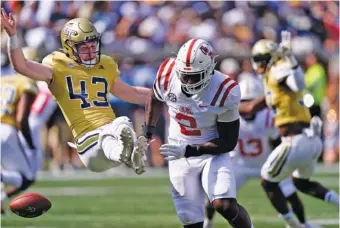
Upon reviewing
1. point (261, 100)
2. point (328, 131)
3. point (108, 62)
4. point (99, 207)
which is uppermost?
point (108, 62)

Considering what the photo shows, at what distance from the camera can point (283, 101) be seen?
31.0ft

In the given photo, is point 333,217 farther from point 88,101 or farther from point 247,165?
point 88,101

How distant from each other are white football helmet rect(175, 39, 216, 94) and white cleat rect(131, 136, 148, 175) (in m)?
0.52

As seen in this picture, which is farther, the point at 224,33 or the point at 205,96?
the point at 224,33

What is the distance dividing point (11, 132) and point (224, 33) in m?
7.94

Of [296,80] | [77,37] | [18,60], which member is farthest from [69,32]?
[296,80]

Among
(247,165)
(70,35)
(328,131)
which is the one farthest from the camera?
(328,131)

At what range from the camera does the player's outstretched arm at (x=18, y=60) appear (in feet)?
24.5

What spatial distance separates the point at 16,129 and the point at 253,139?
2588 millimetres

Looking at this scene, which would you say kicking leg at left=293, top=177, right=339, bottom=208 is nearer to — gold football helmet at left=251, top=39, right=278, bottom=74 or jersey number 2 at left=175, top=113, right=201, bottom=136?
gold football helmet at left=251, top=39, right=278, bottom=74

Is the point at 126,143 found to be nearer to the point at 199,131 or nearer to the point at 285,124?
the point at 199,131

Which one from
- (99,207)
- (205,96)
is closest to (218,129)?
(205,96)

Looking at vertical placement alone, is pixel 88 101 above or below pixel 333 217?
above

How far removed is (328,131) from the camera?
17.9 meters
